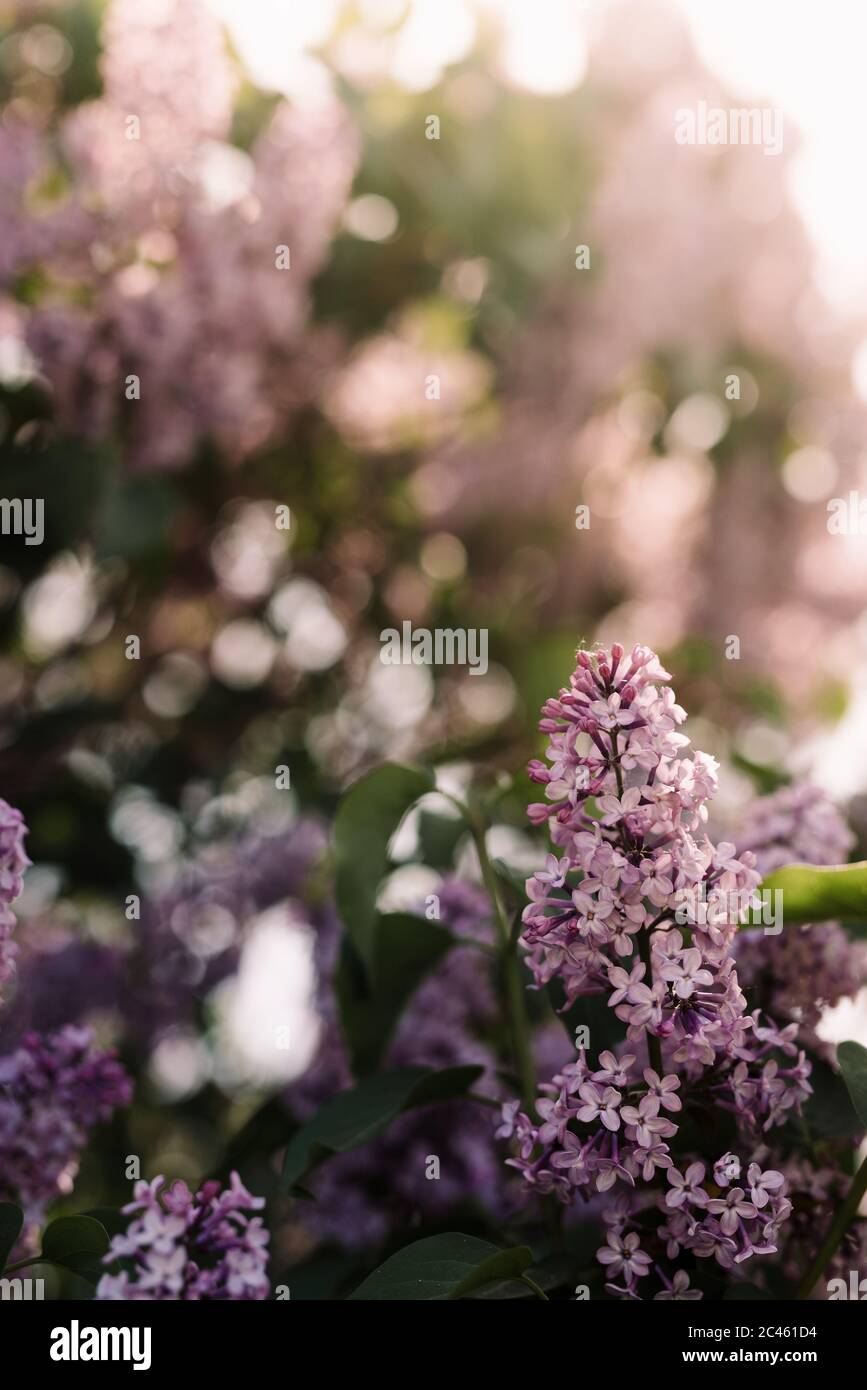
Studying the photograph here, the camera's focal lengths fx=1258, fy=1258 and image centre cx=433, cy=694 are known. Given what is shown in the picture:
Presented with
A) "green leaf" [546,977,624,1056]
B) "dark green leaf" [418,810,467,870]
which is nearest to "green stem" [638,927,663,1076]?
"green leaf" [546,977,624,1056]

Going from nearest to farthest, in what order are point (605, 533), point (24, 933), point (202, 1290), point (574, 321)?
1. point (202, 1290)
2. point (24, 933)
3. point (574, 321)
4. point (605, 533)

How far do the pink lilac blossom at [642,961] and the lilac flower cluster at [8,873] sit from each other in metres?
0.24

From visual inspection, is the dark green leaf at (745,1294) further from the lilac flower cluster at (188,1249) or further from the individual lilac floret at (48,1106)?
the individual lilac floret at (48,1106)

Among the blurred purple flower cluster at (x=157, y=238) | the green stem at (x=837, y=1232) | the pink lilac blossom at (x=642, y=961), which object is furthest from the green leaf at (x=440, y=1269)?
the blurred purple flower cluster at (x=157, y=238)

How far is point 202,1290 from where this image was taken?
21.8 inches

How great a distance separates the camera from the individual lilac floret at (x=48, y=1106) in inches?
28.1

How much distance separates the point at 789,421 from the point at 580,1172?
1.80 m

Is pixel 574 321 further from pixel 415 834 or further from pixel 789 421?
pixel 415 834

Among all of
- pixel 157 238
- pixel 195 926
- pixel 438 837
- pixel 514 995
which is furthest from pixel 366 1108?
pixel 157 238

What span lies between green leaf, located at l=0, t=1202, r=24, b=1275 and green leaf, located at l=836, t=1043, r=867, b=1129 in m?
0.40

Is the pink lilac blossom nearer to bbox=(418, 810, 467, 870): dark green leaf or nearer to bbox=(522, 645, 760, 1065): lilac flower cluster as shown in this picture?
bbox=(522, 645, 760, 1065): lilac flower cluster

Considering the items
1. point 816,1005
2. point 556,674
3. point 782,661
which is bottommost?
point 816,1005

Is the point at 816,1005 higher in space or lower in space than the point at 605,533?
lower
